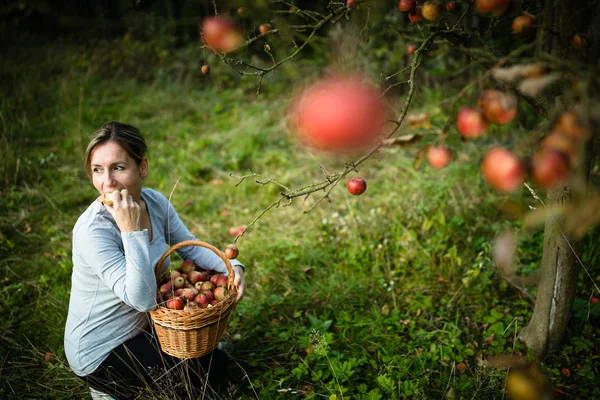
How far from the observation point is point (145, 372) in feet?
6.18

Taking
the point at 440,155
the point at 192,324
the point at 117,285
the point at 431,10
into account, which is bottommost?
the point at 192,324

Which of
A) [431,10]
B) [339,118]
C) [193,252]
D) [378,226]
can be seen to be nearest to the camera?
[339,118]

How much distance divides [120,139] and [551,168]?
1.63 meters

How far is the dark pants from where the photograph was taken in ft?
6.08

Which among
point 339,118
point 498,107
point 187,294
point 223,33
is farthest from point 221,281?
point 498,107

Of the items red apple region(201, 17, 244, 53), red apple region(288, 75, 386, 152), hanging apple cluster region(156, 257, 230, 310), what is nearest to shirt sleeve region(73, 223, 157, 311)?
hanging apple cluster region(156, 257, 230, 310)

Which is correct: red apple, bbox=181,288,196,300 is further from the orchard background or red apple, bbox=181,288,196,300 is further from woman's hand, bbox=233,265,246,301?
the orchard background

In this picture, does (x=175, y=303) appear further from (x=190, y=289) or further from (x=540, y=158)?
(x=540, y=158)

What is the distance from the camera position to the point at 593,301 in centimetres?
229

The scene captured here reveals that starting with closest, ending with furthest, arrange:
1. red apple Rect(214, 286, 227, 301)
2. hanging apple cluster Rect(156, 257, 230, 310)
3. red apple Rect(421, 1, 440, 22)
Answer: red apple Rect(421, 1, 440, 22) → hanging apple cluster Rect(156, 257, 230, 310) → red apple Rect(214, 286, 227, 301)

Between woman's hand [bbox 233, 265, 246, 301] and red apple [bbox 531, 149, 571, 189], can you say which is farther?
woman's hand [bbox 233, 265, 246, 301]

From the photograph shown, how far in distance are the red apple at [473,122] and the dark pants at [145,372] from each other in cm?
150

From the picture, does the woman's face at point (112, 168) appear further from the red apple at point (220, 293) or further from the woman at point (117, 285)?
the red apple at point (220, 293)

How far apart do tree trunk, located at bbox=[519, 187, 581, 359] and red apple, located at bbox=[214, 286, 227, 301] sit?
1416 mm
